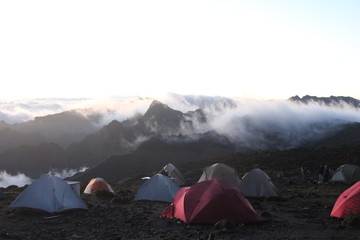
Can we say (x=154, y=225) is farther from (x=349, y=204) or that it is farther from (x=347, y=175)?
(x=347, y=175)

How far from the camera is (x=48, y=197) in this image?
19.2m

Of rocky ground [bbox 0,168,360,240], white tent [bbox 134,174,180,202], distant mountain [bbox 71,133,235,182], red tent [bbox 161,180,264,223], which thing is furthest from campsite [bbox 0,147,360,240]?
distant mountain [bbox 71,133,235,182]

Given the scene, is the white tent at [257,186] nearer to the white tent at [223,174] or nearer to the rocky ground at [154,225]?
the rocky ground at [154,225]

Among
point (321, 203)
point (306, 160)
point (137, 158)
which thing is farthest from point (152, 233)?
point (137, 158)

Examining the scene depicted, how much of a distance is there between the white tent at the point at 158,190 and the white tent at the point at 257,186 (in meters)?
4.19

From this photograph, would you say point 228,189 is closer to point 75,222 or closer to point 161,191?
point 75,222

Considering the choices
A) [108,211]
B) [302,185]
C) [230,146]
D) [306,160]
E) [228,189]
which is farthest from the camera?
[230,146]

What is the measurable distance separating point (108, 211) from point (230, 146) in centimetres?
17454

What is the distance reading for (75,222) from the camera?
17.3m

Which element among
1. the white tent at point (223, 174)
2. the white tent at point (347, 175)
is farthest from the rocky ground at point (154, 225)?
the white tent at point (347, 175)

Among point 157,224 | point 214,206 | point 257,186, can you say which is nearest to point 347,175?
point 257,186

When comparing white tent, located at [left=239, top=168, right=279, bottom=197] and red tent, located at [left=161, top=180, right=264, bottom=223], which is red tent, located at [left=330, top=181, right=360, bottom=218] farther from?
white tent, located at [left=239, top=168, right=279, bottom=197]

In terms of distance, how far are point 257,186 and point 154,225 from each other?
29.9 feet

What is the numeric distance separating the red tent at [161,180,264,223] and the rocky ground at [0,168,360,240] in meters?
0.35
